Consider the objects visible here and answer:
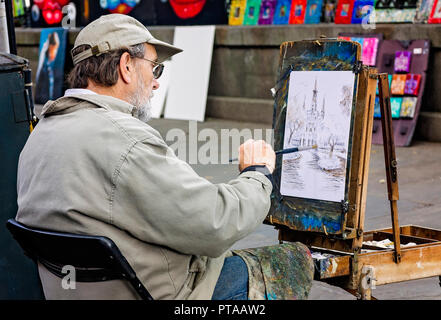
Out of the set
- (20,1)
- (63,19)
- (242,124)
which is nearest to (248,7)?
(242,124)

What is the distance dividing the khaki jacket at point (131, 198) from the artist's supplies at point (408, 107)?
18.5 ft

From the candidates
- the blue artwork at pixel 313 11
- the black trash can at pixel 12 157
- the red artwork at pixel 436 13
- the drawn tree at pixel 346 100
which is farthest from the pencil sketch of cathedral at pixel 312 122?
the blue artwork at pixel 313 11

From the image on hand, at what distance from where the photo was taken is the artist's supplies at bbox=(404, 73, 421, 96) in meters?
7.09

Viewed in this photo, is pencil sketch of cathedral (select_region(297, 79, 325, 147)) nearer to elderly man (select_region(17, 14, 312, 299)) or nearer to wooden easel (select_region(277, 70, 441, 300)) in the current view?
wooden easel (select_region(277, 70, 441, 300))

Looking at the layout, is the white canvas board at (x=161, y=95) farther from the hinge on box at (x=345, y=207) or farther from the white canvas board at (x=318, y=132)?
the hinge on box at (x=345, y=207)

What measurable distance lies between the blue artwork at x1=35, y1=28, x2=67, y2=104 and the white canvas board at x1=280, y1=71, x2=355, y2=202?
28.4 ft

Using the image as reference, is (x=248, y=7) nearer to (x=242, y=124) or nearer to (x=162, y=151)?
(x=242, y=124)

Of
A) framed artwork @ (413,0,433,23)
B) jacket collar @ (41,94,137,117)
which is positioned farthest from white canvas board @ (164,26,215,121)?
jacket collar @ (41,94,137,117)

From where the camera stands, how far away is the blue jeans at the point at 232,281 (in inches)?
80.1

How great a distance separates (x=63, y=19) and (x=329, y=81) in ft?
34.2

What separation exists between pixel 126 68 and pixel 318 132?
1093 millimetres

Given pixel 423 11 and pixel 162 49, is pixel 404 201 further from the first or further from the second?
pixel 162 49

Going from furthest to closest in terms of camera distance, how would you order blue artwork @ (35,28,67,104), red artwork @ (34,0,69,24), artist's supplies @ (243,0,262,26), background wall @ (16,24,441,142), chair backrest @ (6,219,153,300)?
1. red artwork @ (34,0,69,24)
2. blue artwork @ (35,28,67,104)
3. artist's supplies @ (243,0,262,26)
4. background wall @ (16,24,441,142)
5. chair backrest @ (6,219,153,300)

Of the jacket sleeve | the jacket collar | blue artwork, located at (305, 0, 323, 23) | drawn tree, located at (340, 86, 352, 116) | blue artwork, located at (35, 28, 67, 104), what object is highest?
blue artwork, located at (305, 0, 323, 23)
